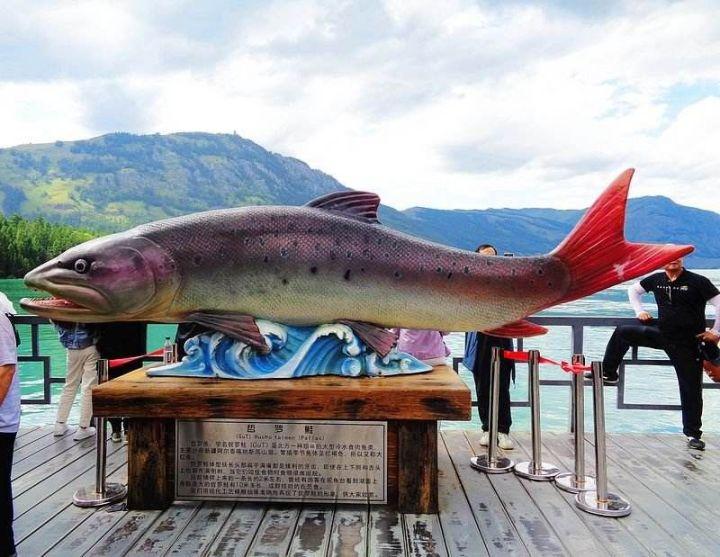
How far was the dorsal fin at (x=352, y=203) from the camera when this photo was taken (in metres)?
3.24

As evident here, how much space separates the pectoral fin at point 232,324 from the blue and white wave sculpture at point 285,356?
0.06 meters

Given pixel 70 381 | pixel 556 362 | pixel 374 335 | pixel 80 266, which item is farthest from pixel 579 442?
pixel 70 381

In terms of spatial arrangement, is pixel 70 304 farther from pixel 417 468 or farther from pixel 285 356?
pixel 417 468

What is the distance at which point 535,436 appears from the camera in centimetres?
377

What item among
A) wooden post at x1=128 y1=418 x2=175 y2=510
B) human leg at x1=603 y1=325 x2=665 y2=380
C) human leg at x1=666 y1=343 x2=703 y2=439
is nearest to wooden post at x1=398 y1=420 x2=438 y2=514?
wooden post at x1=128 y1=418 x2=175 y2=510

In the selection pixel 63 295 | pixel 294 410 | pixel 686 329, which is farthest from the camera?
pixel 686 329

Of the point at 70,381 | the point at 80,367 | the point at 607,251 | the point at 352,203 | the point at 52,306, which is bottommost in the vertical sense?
the point at 70,381

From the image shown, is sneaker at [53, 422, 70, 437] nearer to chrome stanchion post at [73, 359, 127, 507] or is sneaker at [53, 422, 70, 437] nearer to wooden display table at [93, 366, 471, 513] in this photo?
chrome stanchion post at [73, 359, 127, 507]

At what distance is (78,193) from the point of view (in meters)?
81.9

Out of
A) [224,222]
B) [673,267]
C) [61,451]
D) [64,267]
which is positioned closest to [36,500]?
[61,451]

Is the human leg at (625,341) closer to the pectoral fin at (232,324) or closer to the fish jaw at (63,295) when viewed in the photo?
the pectoral fin at (232,324)

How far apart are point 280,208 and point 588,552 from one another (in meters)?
→ 2.24

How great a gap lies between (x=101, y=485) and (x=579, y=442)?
2776 mm

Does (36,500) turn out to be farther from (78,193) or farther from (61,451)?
(78,193)
